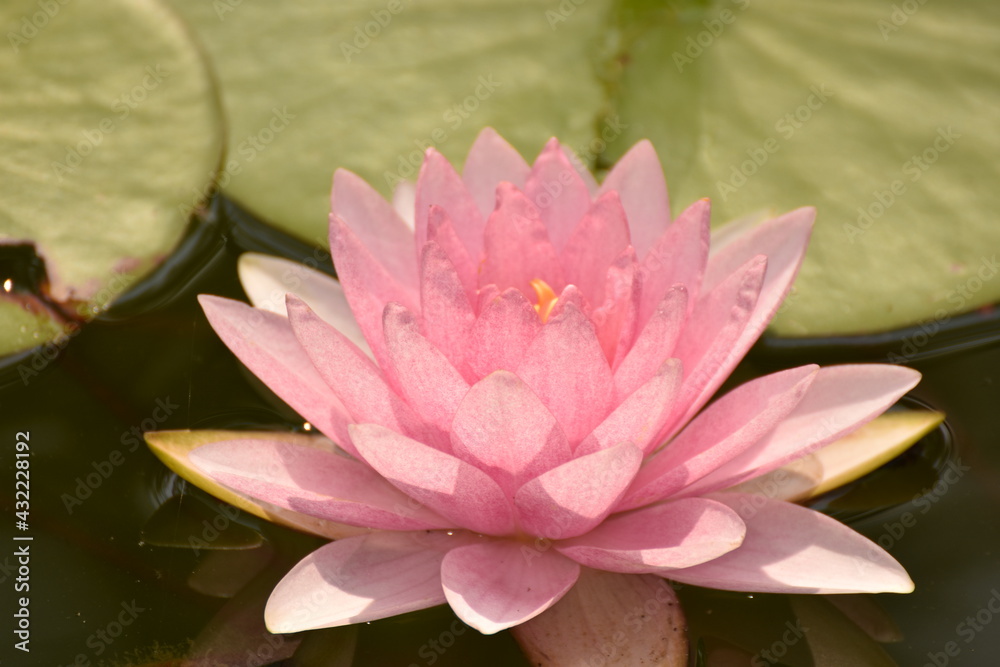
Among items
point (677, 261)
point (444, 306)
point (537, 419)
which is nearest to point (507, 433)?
point (537, 419)

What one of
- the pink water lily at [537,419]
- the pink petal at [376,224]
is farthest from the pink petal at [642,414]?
the pink petal at [376,224]

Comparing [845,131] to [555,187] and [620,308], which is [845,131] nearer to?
[555,187]

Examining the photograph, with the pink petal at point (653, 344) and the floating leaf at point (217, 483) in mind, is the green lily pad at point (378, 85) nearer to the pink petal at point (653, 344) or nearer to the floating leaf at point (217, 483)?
the floating leaf at point (217, 483)


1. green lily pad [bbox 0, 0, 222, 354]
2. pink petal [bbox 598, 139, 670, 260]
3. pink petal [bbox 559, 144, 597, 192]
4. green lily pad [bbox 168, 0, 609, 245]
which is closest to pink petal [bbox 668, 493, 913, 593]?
pink petal [bbox 598, 139, 670, 260]

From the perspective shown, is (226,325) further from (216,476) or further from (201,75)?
(201,75)

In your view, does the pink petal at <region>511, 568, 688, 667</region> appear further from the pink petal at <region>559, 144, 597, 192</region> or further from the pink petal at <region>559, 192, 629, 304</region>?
the pink petal at <region>559, 144, 597, 192</region>

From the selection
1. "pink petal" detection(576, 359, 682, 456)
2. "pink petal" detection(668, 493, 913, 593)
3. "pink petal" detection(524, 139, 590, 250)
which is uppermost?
"pink petal" detection(524, 139, 590, 250)
